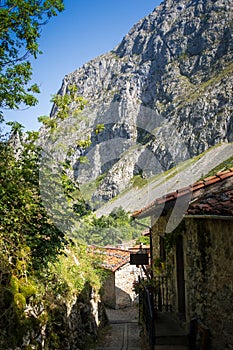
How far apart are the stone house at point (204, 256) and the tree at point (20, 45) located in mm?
4451

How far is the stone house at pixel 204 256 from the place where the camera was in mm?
5293

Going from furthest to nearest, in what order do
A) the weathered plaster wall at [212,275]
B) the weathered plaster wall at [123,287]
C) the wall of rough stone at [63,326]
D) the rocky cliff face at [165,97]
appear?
the rocky cliff face at [165,97] < the weathered plaster wall at [123,287] < the wall of rough stone at [63,326] < the weathered plaster wall at [212,275]

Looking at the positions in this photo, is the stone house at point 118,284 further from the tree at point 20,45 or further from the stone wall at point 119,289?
the tree at point 20,45

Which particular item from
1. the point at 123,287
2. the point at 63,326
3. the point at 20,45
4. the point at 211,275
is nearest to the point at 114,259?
the point at 123,287

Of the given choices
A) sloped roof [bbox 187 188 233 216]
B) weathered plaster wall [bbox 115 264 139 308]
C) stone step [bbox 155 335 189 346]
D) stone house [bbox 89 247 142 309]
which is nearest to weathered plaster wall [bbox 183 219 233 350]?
sloped roof [bbox 187 188 233 216]

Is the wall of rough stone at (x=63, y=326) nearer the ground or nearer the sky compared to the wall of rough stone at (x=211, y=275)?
nearer the ground

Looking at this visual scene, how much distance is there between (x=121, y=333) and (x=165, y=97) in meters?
132

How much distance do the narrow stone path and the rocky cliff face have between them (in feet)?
238

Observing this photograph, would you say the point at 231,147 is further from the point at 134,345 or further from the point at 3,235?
the point at 3,235

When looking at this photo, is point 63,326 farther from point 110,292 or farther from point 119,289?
point 110,292

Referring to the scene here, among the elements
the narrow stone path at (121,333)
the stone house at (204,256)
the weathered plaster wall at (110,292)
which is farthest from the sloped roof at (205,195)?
the weathered plaster wall at (110,292)

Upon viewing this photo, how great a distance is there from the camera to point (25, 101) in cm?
859

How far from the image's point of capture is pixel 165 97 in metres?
142

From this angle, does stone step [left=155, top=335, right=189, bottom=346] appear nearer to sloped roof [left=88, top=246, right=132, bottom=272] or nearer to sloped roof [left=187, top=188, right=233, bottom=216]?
sloped roof [left=187, top=188, right=233, bottom=216]
